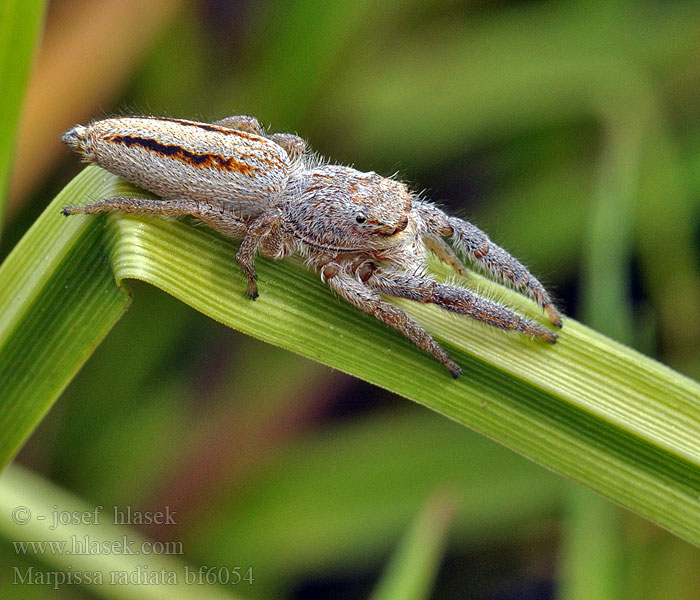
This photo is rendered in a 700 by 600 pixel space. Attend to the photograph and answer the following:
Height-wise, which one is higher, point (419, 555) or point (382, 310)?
point (382, 310)

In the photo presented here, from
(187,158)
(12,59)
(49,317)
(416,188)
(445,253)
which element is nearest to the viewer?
(49,317)

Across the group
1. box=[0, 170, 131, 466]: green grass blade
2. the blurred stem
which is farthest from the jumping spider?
the blurred stem

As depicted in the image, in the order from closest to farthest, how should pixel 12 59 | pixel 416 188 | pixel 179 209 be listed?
pixel 12 59, pixel 179 209, pixel 416 188

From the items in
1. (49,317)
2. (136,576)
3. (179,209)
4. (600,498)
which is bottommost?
(136,576)

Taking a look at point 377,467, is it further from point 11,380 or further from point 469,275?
point 11,380

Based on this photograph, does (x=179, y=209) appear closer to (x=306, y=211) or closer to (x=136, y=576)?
(x=306, y=211)

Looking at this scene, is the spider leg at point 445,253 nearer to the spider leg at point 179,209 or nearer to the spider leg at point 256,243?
the spider leg at point 256,243

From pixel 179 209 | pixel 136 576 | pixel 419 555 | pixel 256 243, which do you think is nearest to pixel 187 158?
pixel 179 209
